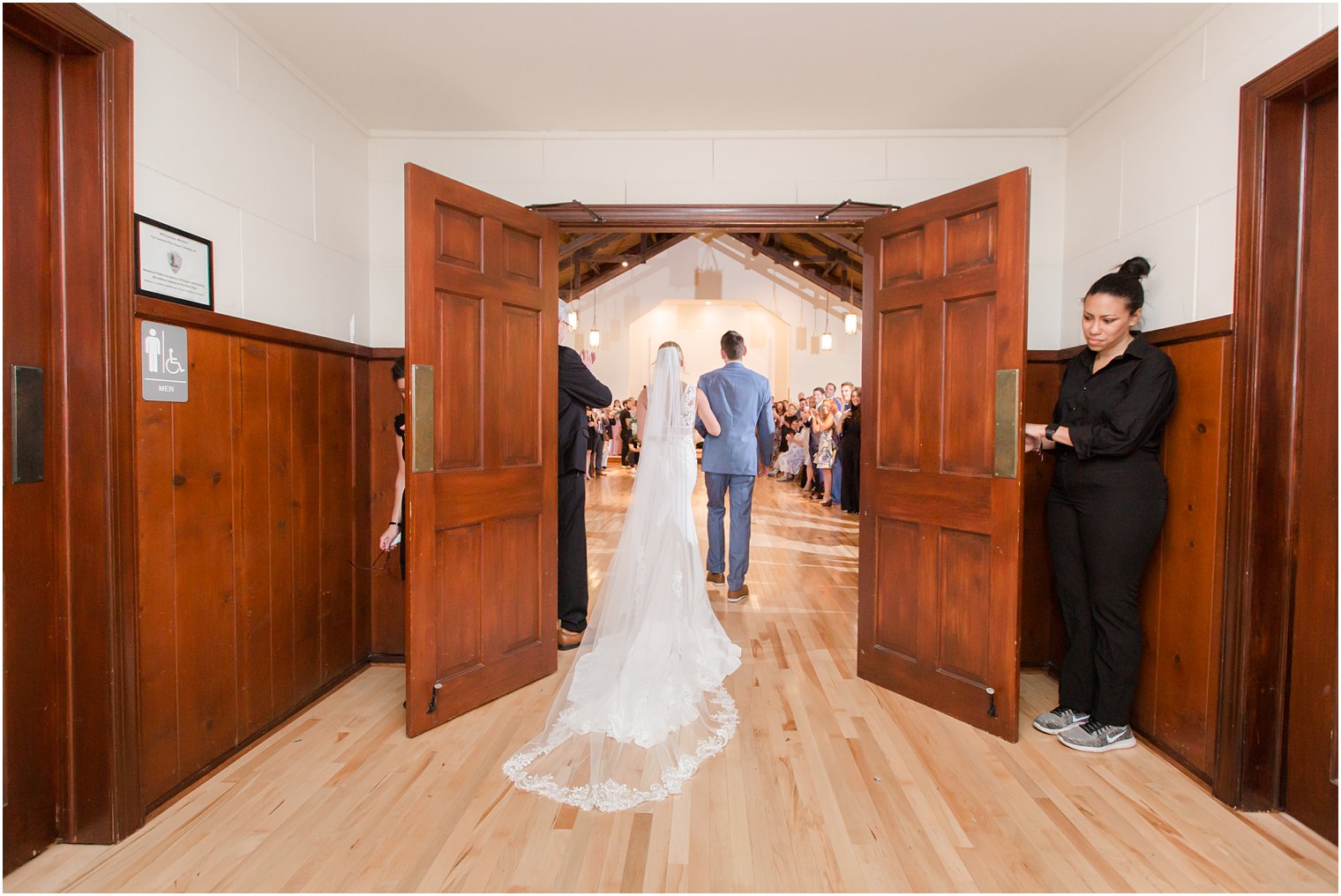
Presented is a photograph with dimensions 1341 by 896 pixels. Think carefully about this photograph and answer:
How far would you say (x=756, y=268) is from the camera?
13031 mm

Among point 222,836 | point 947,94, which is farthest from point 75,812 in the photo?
point 947,94

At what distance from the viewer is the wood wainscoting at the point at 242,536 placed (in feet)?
6.10

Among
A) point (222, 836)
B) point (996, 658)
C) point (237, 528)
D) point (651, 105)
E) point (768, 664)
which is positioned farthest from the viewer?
point (768, 664)

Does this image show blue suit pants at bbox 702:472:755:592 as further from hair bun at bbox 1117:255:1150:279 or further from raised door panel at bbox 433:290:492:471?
hair bun at bbox 1117:255:1150:279

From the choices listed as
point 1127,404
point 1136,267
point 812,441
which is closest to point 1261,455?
point 1127,404

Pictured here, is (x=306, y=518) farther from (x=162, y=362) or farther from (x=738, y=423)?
(x=738, y=423)

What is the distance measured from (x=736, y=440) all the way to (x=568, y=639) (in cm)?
170

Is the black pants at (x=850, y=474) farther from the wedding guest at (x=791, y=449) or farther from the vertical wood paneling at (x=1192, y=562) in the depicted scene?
the vertical wood paneling at (x=1192, y=562)

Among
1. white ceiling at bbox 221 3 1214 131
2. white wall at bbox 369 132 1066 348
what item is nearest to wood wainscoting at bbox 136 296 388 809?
white wall at bbox 369 132 1066 348

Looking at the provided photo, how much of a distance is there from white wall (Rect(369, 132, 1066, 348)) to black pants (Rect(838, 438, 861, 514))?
376 centimetres

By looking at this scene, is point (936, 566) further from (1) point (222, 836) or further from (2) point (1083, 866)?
(1) point (222, 836)

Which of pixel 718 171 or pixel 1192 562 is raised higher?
pixel 718 171

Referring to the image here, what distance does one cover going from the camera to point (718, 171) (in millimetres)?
3012

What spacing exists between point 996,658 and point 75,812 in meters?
2.87
